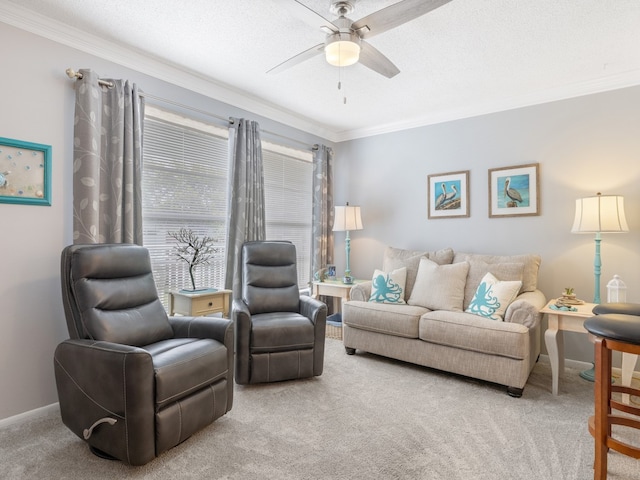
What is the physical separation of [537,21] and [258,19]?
179 centimetres

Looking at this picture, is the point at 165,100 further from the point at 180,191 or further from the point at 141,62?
the point at 180,191

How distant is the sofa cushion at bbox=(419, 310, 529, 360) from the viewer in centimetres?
265

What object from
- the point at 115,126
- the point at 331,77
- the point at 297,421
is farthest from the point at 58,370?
the point at 331,77

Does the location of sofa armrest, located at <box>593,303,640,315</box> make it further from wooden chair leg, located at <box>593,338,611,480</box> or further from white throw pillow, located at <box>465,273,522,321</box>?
white throw pillow, located at <box>465,273,522,321</box>

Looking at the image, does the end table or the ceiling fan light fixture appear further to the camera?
the end table

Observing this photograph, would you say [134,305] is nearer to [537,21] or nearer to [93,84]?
[93,84]

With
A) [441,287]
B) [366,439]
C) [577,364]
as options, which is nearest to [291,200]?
[441,287]

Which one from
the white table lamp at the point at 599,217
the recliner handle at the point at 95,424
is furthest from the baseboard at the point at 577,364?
the recliner handle at the point at 95,424

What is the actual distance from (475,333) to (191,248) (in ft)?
8.21

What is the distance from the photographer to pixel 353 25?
2.02 metres

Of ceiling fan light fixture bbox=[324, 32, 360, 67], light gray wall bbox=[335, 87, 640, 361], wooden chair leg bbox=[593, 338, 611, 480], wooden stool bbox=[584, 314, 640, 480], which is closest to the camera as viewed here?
wooden stool bbox=[584, 314, 640, 480]

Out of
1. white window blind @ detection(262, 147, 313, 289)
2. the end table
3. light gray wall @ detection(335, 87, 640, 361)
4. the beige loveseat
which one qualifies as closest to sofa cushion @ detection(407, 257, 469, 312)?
the beige loveseat

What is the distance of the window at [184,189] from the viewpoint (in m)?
3.05

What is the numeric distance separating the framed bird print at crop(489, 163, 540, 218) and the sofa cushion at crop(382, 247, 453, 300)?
0.66 metres
